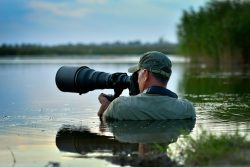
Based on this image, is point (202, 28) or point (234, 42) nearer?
point (234, 42)

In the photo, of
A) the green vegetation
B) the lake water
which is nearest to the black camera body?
the lake water

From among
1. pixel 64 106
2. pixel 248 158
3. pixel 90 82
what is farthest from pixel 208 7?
pixel 248 158

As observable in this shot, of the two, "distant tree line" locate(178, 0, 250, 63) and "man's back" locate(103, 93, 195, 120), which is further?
"distant tree line" locate(178, 0, 250, 63)

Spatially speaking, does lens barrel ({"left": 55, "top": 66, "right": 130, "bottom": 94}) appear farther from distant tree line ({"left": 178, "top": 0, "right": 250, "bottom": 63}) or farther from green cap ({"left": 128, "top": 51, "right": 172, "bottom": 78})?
distant tree line ({"left": 178, "top": 0, "right": 250, "bottom": 63})

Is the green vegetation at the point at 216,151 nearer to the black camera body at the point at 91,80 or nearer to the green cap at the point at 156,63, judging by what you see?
the green cap at the point at 156,63

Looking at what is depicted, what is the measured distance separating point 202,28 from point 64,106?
96.4 feet

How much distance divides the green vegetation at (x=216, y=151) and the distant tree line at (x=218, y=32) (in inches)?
1141

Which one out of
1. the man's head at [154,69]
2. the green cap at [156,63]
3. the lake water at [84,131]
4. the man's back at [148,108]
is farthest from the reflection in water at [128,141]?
the green cap at [156,63]

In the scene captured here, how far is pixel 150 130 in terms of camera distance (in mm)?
8156

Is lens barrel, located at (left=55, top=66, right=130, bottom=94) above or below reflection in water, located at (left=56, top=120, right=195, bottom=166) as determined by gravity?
above

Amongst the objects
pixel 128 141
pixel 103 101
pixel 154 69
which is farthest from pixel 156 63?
pixel 128 141

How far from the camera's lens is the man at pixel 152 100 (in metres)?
8.54

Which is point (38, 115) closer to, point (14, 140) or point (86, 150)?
point (14, 140)

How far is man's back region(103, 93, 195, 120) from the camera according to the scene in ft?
28.2
